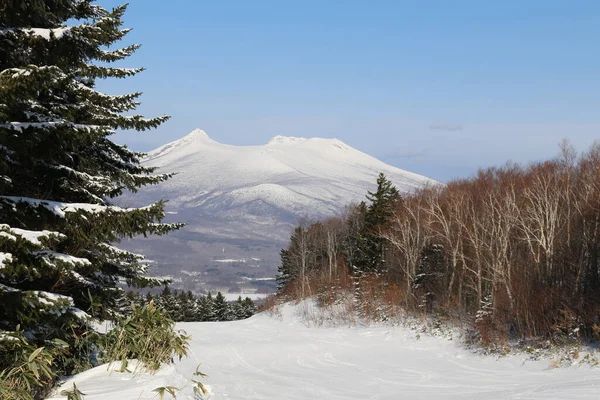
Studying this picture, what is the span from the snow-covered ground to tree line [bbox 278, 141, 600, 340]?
258 cm

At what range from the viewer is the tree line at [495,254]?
21.5 m

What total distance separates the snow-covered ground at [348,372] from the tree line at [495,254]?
8.46 ft

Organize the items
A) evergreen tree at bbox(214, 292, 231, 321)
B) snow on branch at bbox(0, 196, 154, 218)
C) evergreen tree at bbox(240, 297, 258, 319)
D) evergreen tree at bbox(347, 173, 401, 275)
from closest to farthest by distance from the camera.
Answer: snow on branch at bbox(0, 196, 154, 218), evergreen tree at bbox(347, 173, 401, 275), evergreen tree at bbox(214, 292, 231, 321), evergreen tree at bbox(240, 297, 258, 319)

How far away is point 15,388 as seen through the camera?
184 inches

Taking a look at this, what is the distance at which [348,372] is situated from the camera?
19.9m

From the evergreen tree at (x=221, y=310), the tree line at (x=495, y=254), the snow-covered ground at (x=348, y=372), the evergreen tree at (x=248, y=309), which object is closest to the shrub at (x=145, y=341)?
the snow-covered ground at (x=348, y=372)

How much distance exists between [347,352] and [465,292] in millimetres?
9745

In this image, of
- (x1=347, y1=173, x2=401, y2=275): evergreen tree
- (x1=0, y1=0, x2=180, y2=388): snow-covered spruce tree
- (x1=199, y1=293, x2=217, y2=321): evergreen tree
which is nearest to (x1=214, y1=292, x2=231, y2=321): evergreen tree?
(x1=199, y1=293, x2=217, y2=321): evergreen tree

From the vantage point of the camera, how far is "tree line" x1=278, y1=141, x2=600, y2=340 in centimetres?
2147

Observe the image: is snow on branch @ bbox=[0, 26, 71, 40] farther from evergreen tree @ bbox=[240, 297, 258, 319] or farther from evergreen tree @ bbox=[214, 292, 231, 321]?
evergreen tree @ bbox=[240, 297, 258, 319]

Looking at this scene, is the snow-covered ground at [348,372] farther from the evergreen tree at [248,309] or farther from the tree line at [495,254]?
the evergreen tree at [248,309]

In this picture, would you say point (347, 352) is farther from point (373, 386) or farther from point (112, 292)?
point (112, 292)

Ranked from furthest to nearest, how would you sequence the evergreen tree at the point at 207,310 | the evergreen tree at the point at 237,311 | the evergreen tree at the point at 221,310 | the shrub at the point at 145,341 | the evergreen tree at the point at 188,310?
the evergreen tree at the point at 237,311, the evergreen tree at the point at 221,310, the evergreen tree at the point at 207,310, the evergreen tree at the point at 188,310, the shrub at the point at 145,341

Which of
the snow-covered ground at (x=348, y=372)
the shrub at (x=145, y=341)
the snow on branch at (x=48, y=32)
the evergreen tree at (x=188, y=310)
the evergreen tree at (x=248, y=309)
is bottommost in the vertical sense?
the evergreen tree at (x=248, y=309)
